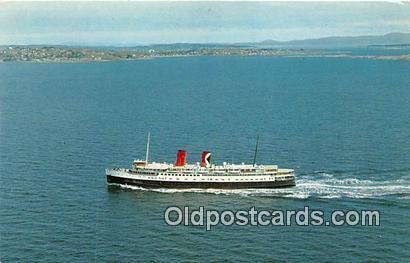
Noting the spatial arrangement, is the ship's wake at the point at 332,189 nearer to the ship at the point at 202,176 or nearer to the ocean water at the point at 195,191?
the ocean water at the point at 195,191

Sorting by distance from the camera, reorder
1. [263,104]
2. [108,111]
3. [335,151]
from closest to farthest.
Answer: [335,151]
[108,111]
[263,104]

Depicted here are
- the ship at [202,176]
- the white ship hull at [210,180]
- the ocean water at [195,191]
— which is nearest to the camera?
the ocean water at [195,191]

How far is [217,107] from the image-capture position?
17188cm

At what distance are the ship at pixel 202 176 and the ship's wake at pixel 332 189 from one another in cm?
88

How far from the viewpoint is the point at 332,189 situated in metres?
84.9

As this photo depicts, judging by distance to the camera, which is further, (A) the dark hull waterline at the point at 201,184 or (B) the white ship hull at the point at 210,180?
(A) the dark hull waterline at the point at 201,184

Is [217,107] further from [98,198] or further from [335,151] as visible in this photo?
[98,198]

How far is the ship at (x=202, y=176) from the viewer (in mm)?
89562

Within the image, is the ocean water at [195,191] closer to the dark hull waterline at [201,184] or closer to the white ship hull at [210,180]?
the dark hull waterline at [201,184]

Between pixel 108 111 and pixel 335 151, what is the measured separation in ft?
246

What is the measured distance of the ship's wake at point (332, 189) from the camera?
82.3 m

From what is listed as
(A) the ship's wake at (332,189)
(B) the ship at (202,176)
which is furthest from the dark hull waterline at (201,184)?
(A) the ship's wake at (332,189)

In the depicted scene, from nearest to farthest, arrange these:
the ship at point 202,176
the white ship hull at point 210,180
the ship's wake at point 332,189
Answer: the ship's wake at point 332,189
the white ship hull at point 210,180
the ship at point 202,176

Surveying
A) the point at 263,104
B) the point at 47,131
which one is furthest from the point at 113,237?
the point at 263,104
